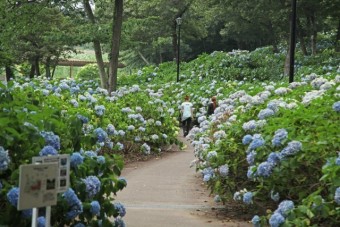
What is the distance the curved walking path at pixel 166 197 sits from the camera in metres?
6.36

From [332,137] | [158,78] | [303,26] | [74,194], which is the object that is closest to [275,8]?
[303,26]

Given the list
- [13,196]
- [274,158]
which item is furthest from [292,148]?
[13,196]

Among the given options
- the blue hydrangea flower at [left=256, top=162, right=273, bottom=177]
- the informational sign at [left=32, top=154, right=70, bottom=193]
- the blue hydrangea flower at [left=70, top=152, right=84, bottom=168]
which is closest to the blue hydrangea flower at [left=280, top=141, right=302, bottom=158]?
the blue hydrangea flower at [left=256, top=162, right=273, bottom=177]

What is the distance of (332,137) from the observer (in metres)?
5.23

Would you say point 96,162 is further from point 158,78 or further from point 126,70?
point 126,70

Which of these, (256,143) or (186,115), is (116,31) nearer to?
(186,115)

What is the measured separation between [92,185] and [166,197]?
4075 mm

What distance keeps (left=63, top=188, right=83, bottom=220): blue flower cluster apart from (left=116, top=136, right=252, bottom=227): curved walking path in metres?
2.21

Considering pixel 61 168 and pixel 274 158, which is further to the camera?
pixel 274 158

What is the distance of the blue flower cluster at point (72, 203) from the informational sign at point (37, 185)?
0.49 meters

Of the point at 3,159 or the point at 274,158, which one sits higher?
the point at 3,159

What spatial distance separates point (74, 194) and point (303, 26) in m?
27.8

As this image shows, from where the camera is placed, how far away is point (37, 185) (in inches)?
123

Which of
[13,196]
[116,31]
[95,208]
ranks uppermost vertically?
[116,31]
